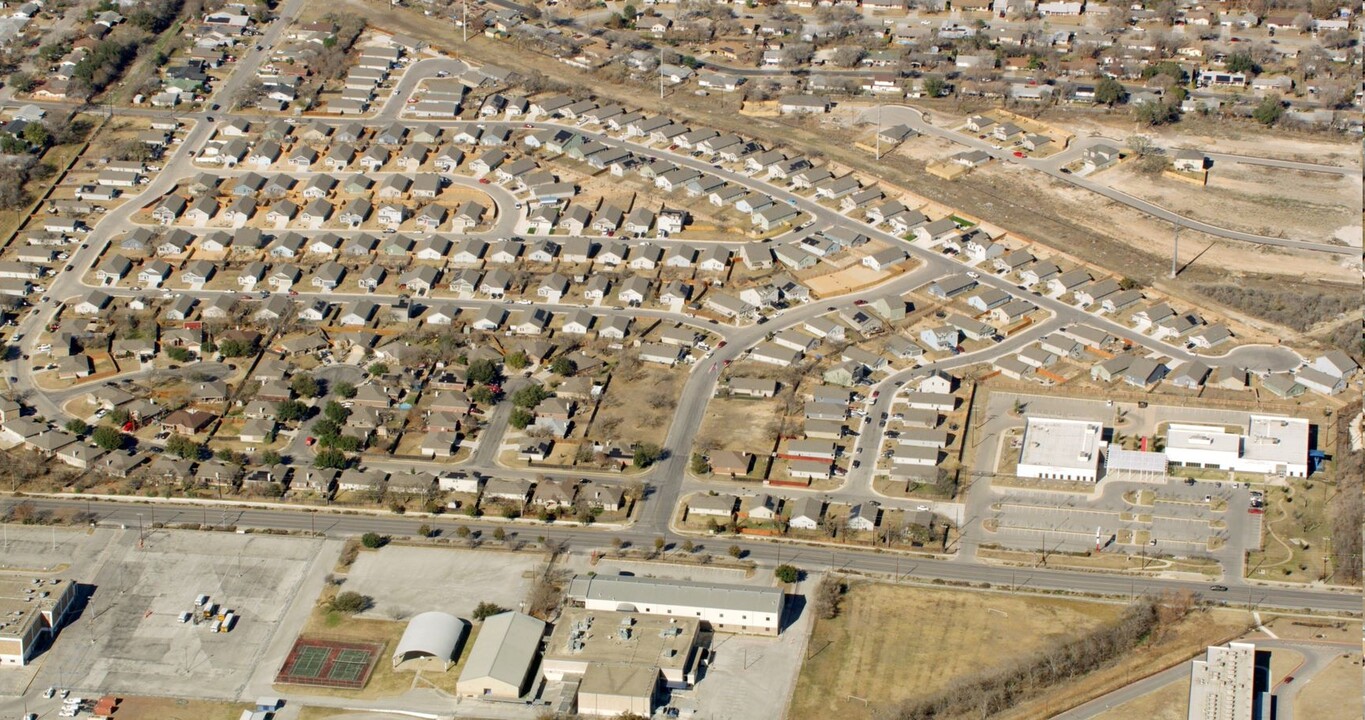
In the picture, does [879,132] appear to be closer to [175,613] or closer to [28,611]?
[175,613]

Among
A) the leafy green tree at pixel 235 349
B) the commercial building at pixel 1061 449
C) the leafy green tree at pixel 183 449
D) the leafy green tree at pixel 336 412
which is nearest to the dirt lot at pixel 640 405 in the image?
the leafy green tree at pixel 336 412

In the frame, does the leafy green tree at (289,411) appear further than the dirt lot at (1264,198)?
No

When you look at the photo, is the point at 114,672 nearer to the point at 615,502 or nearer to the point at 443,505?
the point at 443,505

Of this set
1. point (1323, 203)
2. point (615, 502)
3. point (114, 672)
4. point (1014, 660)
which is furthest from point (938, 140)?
point (114, 672)

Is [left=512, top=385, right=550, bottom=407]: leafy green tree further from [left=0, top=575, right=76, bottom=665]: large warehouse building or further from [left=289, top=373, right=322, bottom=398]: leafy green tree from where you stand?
[left=0, top=575, right=76, bottom=665]: large warehouse building

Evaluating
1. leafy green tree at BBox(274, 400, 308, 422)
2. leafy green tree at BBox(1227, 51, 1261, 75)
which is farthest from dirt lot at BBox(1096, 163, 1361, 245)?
leafy green tree at BBox(274, 400, 308, 422)

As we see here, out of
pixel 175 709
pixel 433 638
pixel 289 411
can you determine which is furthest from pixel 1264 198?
pixel 175 709

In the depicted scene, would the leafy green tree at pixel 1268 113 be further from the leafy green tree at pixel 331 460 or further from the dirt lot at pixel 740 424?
the leafy green tree at pixel 331 460
